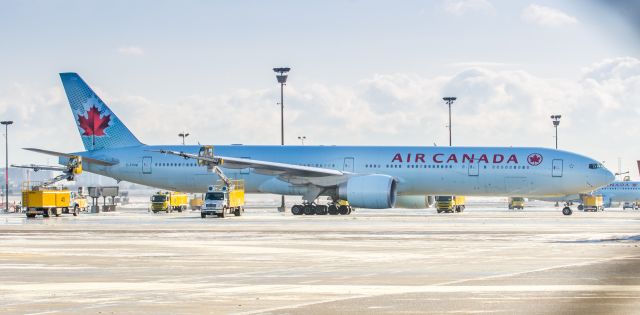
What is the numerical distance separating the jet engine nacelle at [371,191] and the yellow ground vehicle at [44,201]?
17900 millimetres

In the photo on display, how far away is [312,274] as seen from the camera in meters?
22.9

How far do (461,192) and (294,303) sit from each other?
5010 cm

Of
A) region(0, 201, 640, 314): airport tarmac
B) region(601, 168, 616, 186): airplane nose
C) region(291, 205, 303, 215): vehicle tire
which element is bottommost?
region(0, 201, 640, 314): airport tarmac

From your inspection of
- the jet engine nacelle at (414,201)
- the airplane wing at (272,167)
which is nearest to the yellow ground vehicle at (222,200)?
the airplane wing at (272,167)

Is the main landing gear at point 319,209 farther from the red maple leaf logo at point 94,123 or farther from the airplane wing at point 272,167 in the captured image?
the red maple leaf logo at point 94,123

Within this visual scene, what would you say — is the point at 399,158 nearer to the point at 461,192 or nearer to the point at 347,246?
the point at 461,192

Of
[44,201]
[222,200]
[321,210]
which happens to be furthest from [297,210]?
[44,201]

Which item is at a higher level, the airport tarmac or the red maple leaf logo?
Answer: the red maple leaf logo

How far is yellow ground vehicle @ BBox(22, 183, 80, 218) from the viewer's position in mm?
64000

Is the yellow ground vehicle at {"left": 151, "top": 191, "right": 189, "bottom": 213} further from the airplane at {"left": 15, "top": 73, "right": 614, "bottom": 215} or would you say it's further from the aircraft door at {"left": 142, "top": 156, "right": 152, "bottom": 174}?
the aircraft door at {"left": 142, "top": 156, "right": 152, "bottom": 174}

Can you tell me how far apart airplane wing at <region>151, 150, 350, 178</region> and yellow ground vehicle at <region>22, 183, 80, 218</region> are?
7.42 meters

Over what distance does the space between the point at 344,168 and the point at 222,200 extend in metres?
10.2

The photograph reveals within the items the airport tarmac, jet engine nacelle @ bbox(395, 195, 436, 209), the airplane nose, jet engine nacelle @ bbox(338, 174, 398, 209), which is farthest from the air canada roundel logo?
the airport tarmac

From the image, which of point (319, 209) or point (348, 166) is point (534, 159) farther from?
point (319, 209)
